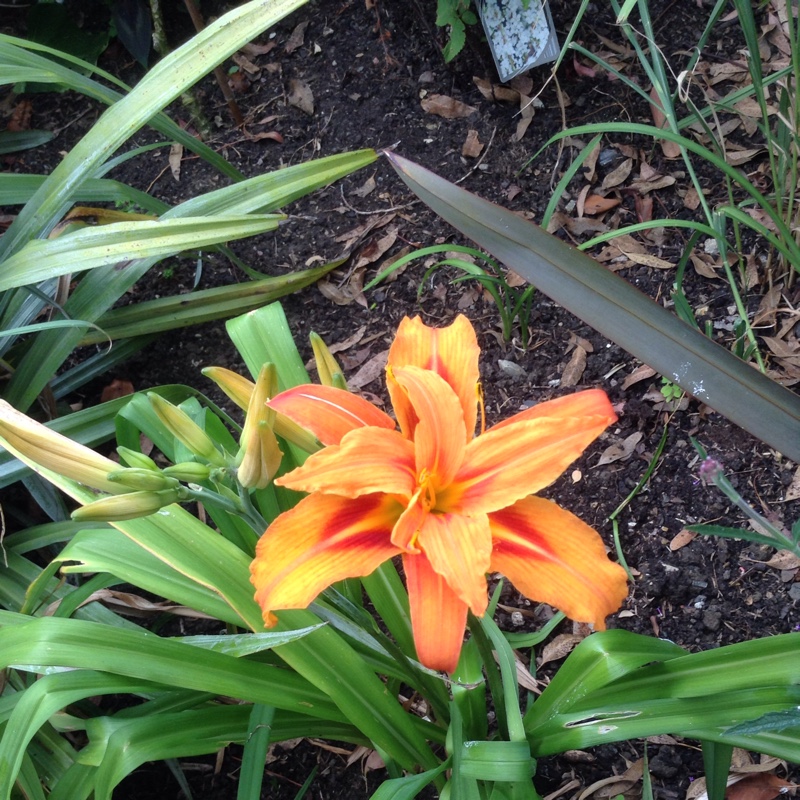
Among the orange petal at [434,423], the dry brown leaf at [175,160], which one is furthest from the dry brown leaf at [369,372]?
the orange petal at [434,423]

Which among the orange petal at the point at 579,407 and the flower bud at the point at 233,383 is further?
the flower bud at the point at 233,383

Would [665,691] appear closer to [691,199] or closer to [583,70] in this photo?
[691,199]

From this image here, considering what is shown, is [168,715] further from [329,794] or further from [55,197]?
[55,197]

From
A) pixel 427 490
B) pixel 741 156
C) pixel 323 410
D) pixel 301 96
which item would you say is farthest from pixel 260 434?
pixel 301 96

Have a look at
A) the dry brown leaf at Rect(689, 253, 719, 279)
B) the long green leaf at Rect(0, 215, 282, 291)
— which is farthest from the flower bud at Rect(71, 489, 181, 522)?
the dry brown leaf at Rect(689, 253, 719, 279)

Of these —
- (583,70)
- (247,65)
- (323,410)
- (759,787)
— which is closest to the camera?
(323,410)

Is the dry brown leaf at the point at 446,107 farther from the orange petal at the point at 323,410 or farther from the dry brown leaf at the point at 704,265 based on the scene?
the orange petal at the point at 323,410

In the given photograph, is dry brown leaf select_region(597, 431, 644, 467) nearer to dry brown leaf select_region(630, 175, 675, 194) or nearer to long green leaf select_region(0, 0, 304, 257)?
dry brown leaf select_region(630, 175, 675, 194)
